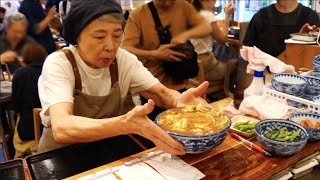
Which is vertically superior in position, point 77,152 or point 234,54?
point 77,152

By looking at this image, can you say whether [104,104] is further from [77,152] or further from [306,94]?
[306,94]

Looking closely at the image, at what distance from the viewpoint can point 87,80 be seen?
1.24 metres

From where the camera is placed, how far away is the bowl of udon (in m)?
0.81

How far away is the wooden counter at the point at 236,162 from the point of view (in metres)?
0.80

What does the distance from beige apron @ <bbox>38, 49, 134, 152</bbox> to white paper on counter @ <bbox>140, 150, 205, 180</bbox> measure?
0.44 m

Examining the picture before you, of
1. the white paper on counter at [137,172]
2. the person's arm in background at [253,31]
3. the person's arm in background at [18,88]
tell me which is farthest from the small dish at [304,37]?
the person's arm in background at [18,88]

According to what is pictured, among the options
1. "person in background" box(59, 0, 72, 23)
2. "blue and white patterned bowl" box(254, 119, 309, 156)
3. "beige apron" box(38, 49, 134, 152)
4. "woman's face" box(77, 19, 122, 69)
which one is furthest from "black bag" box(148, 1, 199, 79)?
"blue and white patterned bowl" box(254, 119, 309, 156)

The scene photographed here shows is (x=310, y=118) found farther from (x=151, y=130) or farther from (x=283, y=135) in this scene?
(x=151, y=130)

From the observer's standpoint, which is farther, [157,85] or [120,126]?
[157,85]

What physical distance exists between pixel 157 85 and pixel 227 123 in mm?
552

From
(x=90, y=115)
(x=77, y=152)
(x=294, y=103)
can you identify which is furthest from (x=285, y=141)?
(x=90, y=115)

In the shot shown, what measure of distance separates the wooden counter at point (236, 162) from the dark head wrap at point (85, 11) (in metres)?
0.50

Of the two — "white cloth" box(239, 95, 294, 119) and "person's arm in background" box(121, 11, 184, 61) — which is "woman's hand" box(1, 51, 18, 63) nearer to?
"person's arm in background" box(121, 11, 184, 61)

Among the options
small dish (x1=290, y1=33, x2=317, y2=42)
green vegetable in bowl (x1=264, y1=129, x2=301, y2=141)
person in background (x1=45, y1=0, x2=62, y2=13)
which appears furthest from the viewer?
person in background (x1=45, y1=0, x2=62, y2=13)
